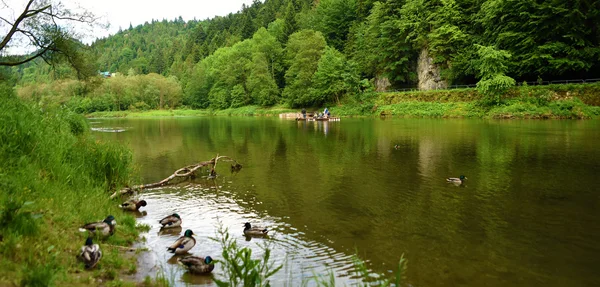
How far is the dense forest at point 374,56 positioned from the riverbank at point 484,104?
2664 mm

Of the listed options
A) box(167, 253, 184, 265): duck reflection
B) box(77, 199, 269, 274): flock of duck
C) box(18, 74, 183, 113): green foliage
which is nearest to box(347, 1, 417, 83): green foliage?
box(18, 74, 183, 113): green foliage

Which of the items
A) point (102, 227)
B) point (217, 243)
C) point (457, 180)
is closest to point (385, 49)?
point (457, 180)

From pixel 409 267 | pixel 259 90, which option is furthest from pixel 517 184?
pixel 259 90

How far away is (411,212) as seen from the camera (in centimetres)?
1108

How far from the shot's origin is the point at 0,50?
18.0 m

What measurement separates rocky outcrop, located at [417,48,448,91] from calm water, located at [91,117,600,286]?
1836 inches

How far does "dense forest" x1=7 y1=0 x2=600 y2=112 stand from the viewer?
49.9 m

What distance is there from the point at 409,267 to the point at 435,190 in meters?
7.02

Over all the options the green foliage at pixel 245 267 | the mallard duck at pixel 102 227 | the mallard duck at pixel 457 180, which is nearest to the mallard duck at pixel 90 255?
the mallard duck at pixel 102 227

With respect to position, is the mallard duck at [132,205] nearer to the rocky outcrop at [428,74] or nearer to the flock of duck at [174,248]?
the flock of duck at [174,248]

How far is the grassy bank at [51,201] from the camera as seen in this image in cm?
520

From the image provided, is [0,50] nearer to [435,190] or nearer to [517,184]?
[435,190]

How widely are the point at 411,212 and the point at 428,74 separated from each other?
2467 inches

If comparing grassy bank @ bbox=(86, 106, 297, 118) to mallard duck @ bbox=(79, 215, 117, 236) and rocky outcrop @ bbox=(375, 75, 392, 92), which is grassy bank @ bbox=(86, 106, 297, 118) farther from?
mallard duck @ bbox=(79, 215, 117, 236)
